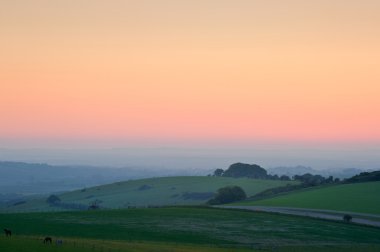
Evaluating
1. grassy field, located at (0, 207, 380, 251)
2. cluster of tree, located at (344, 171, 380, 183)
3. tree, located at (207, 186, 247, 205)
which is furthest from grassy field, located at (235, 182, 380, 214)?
tree, located at (207, 186, 247, 205)

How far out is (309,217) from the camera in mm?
90812

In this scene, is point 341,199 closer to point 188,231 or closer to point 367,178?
point 367,178

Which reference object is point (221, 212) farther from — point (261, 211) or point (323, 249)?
point (323, 249)

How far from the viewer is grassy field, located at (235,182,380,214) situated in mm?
106825

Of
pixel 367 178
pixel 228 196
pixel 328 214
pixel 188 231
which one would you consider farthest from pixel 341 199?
pixel 188 231

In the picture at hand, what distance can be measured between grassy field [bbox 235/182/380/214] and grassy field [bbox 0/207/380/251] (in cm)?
2101

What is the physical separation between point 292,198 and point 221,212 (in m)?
35.4

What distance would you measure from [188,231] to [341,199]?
187ft

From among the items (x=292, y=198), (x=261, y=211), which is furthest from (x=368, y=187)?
(x=261, y=211)

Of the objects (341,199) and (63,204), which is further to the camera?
(63,204)

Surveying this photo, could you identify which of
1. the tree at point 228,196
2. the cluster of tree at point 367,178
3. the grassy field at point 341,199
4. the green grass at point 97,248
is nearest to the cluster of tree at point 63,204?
the tree at point 228,196

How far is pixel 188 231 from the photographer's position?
7175 centimetres

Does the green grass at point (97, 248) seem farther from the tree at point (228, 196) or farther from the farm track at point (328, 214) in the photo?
the tree at point (228, 196)

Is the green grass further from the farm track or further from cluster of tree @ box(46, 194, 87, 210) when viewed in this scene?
→ cluster of tree @ box(46, 194, 87, 210)
